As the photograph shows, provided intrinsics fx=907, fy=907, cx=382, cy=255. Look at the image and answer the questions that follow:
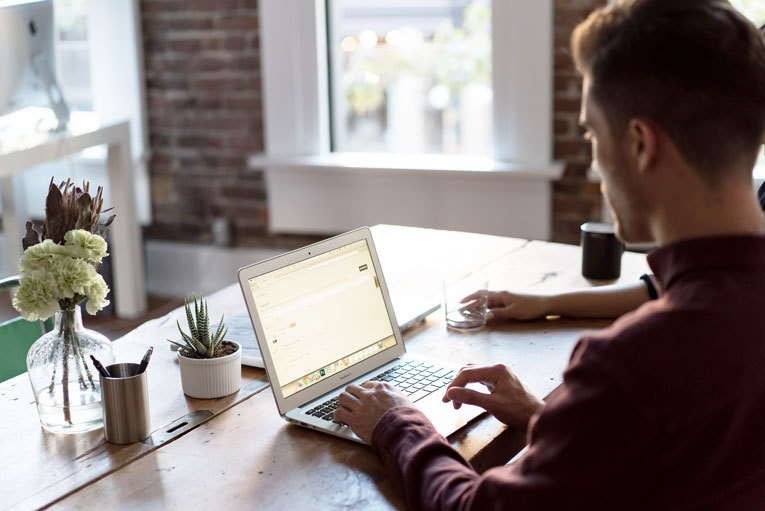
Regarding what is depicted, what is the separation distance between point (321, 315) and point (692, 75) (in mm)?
773

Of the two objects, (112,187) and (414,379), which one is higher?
(112,187)

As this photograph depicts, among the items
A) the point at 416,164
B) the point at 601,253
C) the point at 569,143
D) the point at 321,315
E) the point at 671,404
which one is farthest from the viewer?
the point at 416,164

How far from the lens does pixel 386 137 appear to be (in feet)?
13.1

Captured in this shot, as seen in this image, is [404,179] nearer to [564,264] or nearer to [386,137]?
[386,137]

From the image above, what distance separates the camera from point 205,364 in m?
1.52

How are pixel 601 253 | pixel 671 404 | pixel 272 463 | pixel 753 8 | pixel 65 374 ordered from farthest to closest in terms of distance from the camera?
1. pixel 753 8
2. pixel 601 253
3. pixel 65 374
4. pixel 272 463
5. pixel 671 404

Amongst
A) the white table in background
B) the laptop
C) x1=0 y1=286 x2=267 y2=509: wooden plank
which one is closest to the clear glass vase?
x1=0 y1=286 x2=267 y2=509: wooden plank

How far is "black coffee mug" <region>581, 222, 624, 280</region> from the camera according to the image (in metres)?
2.12

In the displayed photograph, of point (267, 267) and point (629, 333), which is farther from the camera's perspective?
point (267, 267)

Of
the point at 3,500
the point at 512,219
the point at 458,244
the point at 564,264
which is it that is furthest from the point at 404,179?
the point at 3,500

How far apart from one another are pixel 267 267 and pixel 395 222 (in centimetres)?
243

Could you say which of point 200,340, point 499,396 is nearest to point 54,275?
point 200,340

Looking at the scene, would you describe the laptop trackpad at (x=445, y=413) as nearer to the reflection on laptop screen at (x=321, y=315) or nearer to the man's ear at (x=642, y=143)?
the reflection on laptop screen at (x=321, y=315)

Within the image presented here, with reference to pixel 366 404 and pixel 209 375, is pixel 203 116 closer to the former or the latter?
pixel 209 375
